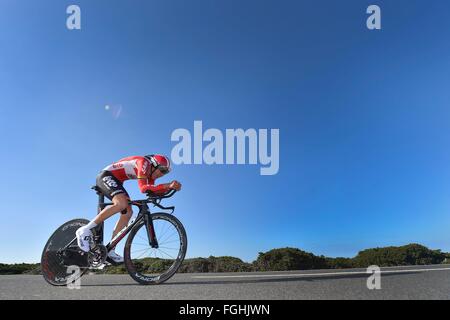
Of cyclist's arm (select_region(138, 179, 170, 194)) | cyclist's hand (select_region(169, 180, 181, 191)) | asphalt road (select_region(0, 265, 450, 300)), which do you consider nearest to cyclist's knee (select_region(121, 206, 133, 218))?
cyclist's arm (select_region(138, 179, 170, 194))

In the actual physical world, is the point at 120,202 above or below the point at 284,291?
above

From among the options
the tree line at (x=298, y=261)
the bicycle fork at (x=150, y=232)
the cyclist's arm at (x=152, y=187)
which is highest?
the cyclist's arm at (x=152, y=187)

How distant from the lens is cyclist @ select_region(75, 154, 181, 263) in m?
6.81

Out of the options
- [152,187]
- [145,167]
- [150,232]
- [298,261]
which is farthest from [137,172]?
[298,261]

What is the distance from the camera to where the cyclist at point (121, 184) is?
268 inches

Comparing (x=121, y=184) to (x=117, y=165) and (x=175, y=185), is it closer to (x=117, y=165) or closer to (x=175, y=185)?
(x=117, y=165)

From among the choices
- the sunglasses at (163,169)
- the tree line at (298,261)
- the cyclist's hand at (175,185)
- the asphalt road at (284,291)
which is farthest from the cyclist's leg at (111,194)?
the tree line at (298,261)

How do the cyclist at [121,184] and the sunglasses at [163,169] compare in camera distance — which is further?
the sunglasses at [163,169]

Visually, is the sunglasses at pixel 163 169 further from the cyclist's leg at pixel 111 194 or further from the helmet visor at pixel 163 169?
the cyclist's leg at pixel 111 194

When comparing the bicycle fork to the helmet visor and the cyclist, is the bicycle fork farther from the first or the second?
the helmet visor

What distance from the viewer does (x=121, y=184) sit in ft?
24.1

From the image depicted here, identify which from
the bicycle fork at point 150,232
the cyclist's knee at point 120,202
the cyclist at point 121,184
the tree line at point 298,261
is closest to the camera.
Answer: the cyclist at point 121,184
